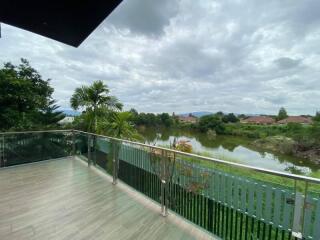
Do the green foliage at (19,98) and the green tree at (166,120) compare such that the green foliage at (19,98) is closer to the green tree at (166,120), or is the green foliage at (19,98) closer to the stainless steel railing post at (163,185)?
the stainless steel railing post at (163,185)

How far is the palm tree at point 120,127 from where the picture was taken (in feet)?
23.7

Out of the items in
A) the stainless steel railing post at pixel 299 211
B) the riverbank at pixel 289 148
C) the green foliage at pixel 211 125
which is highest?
the stainless steel railing post at pixel 299 211

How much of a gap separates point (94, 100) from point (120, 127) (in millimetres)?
2214

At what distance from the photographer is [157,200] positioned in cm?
326

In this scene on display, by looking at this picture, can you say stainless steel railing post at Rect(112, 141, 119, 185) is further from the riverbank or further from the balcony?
the riverbank

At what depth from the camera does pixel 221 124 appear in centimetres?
3472

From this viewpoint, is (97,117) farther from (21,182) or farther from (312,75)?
(312,75)

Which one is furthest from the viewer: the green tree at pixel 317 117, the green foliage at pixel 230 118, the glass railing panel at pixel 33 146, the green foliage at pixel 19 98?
the green foliage at pixel 230 118

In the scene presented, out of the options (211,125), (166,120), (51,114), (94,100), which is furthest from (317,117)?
(51,114)

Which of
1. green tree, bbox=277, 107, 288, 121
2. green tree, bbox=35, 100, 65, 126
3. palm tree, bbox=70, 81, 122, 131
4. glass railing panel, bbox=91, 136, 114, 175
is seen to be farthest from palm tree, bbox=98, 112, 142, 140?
green tree, bbox=277, 107, 288, 121

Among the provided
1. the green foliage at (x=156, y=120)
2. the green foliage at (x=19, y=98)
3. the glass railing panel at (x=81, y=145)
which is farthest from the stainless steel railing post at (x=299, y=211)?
the green foliage at (x=156, y=120)

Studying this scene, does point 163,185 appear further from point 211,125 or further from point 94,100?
point 211,125

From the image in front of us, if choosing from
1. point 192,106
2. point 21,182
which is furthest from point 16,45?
point 192,106

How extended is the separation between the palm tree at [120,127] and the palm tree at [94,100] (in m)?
1.14
